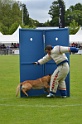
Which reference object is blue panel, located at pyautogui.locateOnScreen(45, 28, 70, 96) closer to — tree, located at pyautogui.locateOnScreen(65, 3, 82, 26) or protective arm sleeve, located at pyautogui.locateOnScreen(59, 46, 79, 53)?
protective arm sleeve, located at pyautogui.locateOnScreen(59, 46, 79, 53)

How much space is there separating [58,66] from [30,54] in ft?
3.38

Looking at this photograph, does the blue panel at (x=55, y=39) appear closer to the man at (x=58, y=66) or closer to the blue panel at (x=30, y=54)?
the blue panel at (x=30, y=54)

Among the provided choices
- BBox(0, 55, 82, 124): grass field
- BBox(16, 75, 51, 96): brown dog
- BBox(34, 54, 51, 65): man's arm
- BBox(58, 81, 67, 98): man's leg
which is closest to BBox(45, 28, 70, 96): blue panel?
BBox(58, 81, 67, 98): man's leg

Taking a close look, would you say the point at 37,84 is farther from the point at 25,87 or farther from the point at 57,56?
the point at 57,56

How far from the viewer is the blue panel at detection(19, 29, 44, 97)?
13258 mm

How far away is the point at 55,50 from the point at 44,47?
0.85 m

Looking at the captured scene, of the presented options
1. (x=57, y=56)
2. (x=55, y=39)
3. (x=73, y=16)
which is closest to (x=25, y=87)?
(x=57, y=56)

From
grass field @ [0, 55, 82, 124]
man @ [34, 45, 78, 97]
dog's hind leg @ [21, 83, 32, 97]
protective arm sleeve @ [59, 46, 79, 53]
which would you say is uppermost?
protective arm sleeve @ [59, 46, 79, 53]

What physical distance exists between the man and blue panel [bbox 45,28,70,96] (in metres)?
0.42

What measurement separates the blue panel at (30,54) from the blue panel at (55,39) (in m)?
0.19

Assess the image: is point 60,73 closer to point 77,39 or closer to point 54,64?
point 54,64

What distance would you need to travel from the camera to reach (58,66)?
1292cm

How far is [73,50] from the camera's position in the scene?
40.4ft

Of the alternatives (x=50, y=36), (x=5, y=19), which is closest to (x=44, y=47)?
(x=50, y=36)
